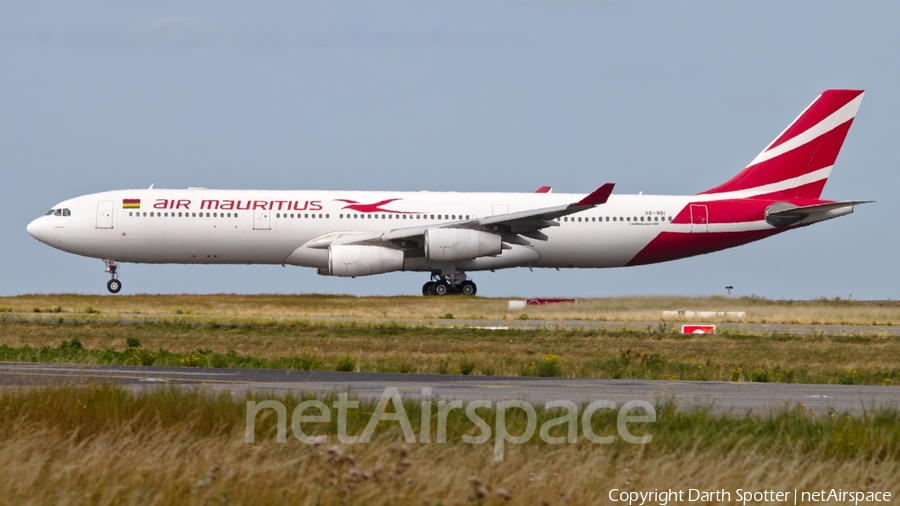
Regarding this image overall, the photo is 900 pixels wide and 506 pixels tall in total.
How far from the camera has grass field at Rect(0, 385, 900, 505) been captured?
791cm

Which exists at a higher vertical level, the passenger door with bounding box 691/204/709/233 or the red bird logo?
the red bird logo

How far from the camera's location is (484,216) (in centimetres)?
4266

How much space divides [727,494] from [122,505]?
4.23 m

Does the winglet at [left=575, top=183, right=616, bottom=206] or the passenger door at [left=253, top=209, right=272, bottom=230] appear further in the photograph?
the passenger door at [left=253, top=209, right=272, bottom=230]

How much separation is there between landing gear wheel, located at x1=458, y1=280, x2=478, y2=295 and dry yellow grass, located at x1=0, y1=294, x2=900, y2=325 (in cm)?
261

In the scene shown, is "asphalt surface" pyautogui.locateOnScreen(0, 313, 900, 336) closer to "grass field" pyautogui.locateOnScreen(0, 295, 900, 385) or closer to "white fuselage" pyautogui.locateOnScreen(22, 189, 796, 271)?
"grass field" pyautogui.locateOnScreen(0, 295, 900, 385)

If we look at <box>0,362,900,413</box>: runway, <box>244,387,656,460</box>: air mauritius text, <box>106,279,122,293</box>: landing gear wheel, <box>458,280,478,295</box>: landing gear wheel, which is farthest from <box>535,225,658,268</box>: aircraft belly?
<box>244,387,656,460</box>: air mauritius text

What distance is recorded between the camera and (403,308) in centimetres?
3750

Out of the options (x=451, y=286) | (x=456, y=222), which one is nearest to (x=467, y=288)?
(x=451, y=286)

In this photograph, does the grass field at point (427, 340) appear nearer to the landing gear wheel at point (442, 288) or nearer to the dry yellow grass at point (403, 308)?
the dry yellow grass at point (403, 308)

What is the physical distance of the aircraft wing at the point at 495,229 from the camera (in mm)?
40469

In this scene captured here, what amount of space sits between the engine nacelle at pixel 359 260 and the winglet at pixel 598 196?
6.57m

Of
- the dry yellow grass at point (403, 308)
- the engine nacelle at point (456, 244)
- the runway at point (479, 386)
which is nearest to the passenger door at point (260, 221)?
the dry yellow grass at point (403, 308)

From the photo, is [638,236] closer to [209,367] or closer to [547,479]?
[209,367]
